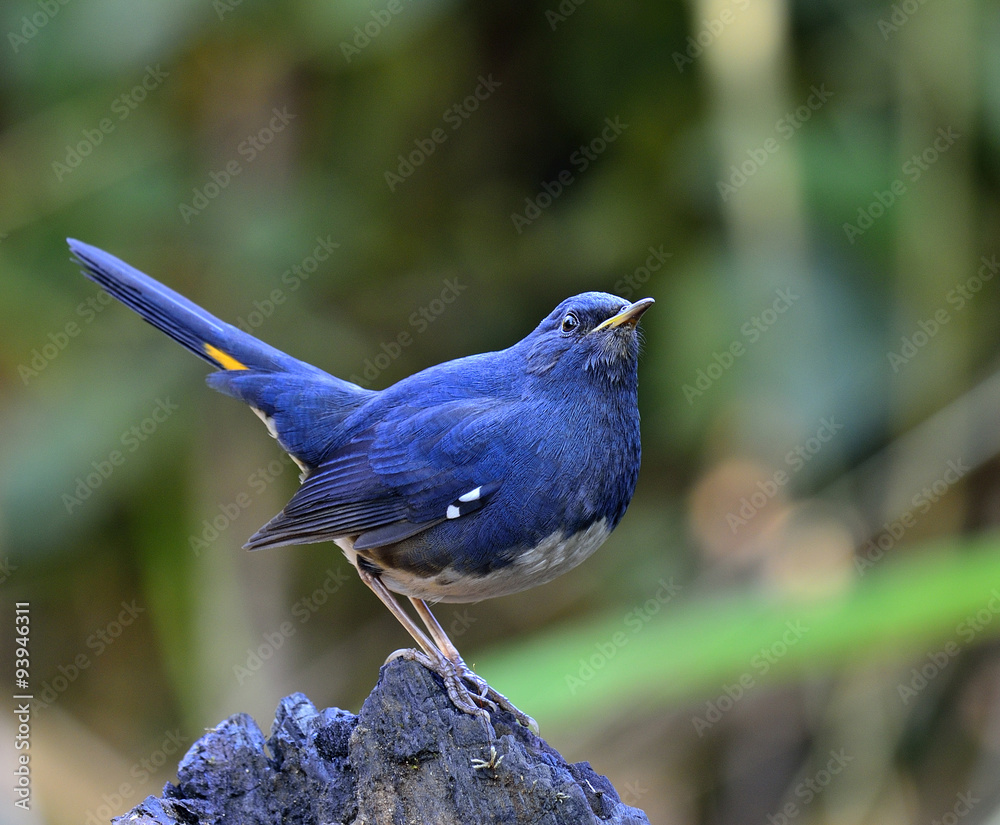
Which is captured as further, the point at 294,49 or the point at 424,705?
the point at 294,49

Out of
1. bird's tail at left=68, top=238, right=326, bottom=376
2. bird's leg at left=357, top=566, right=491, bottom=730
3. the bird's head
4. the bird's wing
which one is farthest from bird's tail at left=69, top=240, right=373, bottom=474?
bird's leg at left=357, top=566, right=491, bottom=730

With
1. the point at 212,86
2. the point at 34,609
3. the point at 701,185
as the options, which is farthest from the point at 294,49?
the point at 34,609

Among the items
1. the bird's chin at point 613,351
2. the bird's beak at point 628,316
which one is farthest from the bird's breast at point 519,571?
the bird's beak at point 628,316

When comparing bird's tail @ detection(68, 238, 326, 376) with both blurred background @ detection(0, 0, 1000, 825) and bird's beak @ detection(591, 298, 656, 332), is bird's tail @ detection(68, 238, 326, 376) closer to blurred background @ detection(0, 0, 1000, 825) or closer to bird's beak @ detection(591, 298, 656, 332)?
bird's beak @ detection(591, 298, 656, 332)

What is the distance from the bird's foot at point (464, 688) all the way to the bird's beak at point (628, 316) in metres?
1.31

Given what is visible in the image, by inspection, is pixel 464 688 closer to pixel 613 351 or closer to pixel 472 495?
pixel 472 495

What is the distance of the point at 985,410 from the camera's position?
583 cm

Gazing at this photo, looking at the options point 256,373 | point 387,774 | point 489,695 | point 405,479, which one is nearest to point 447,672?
point 489,695

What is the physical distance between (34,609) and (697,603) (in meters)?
4.20

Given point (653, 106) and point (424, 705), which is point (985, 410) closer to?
point (653, 106)

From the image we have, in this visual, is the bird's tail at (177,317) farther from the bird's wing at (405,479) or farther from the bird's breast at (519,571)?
the bird's breast at (519,571)

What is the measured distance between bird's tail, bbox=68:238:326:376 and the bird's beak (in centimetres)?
149

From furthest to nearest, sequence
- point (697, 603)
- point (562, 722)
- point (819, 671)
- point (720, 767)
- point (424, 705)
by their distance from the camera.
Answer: point (720, 767) → point (819, 671) → point (697, 603) → point (562, 722) → point (424, 705)

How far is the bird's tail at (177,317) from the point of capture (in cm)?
473
